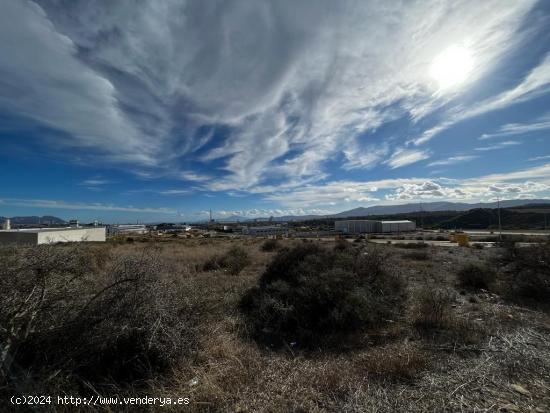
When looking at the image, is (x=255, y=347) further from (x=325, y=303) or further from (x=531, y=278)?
(x=531, y=278)

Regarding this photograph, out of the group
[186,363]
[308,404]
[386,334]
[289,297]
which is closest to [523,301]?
[386,334]

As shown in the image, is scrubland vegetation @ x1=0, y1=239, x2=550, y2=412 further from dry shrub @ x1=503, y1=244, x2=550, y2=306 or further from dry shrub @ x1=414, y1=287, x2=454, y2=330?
dry shrub @ x1=503, y1=244, x2=550, y2=306

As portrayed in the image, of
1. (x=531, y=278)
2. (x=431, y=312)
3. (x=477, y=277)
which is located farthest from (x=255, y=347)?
(x=477, y=277)

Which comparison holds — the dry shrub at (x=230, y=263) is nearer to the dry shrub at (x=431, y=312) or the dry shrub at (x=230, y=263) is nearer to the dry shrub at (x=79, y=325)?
the dry shrub at (x=431, y=312)

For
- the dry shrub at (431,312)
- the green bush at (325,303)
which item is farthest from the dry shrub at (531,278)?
the green bush at (325,303)

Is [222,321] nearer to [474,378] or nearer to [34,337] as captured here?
[34,337]

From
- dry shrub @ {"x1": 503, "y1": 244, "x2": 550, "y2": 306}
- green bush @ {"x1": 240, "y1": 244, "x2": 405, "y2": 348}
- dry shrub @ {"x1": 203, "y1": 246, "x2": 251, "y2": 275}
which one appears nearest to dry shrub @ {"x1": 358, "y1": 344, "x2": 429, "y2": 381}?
green bush @ {"x1": 240, "y1": 244, "x2": 405, "y2": 348}

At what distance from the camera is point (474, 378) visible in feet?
12.5

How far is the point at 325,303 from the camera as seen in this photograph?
6.47 meters

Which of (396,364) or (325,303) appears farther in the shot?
(325,303)

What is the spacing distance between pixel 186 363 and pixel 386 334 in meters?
3.92

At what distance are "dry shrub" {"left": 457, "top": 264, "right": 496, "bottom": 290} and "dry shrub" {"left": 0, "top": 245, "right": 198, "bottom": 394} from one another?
1027 cm

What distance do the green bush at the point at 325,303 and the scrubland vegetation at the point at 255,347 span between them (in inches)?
1.4

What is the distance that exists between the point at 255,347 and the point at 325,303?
1955 millimetres
